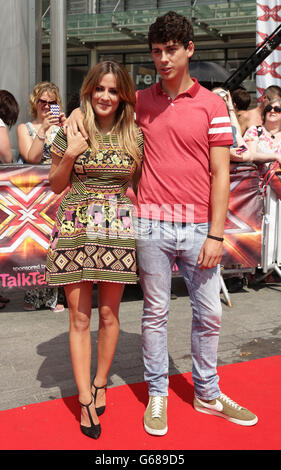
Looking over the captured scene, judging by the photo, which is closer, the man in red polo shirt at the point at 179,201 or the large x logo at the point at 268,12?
the man in red polo shirt at the point at 179,201

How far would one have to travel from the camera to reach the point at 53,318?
531 cm

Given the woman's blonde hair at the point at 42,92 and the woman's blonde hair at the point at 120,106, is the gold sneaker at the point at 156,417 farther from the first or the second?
the woman's blonde hair at the point at 42,92

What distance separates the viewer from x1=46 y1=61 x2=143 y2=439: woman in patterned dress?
3002mm

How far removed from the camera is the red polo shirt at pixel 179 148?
2973mm

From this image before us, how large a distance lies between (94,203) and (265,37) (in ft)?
23.1

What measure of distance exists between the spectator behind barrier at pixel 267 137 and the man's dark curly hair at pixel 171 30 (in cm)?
335

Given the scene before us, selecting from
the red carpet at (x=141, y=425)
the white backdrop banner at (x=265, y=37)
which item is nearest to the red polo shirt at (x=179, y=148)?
the red carpet at (x=141, y=425)

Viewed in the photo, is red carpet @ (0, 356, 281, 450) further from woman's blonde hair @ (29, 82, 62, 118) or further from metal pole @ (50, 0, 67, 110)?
metal pole @ (50, 0, 67, 110)

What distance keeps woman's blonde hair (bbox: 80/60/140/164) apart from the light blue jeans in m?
0.46

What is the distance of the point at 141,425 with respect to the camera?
10.5ft

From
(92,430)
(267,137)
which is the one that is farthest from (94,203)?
(267,137)

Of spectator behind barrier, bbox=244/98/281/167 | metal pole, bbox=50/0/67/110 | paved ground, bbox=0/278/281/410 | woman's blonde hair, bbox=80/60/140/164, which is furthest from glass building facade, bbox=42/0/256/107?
woman's blonde hair, bbox=80/60/140/164
